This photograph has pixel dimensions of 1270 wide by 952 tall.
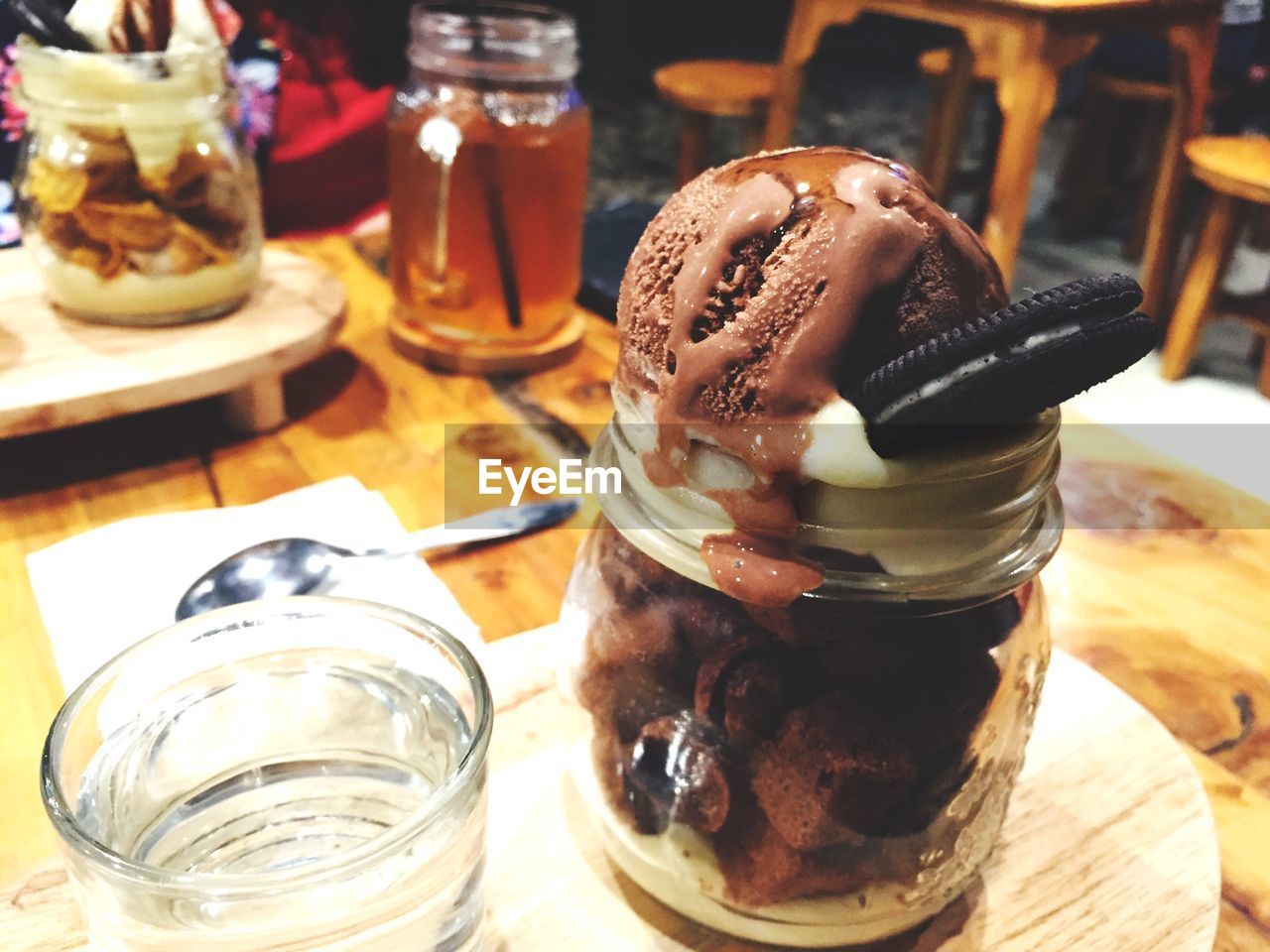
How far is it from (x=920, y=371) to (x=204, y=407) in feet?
2.27

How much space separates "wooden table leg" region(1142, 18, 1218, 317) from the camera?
203 cm

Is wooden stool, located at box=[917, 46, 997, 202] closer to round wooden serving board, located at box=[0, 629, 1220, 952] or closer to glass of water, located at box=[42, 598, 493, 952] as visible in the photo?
round wooden serving board, located at box=[0, 629, 1220, 952]

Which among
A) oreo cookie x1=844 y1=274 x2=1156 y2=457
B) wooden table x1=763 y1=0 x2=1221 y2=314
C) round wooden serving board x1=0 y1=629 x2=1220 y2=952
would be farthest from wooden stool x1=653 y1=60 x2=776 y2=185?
oreo cookie x1=844 y1=274 x2=1156 y2=457

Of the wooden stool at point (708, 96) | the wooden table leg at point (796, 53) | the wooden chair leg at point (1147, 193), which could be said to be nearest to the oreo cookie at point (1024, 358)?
the wooden table leg at point (796, 53)

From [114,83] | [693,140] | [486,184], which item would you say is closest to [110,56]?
[114,83]

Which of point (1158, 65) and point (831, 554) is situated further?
point (1158, 65)

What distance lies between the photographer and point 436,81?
885 millimetres

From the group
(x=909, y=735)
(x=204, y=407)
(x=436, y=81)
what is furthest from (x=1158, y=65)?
(x=909, y=735)

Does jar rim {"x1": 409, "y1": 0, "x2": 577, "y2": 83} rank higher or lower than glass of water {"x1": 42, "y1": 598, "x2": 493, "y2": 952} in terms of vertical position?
higher

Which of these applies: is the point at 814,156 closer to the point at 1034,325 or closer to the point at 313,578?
the point at 1034,325

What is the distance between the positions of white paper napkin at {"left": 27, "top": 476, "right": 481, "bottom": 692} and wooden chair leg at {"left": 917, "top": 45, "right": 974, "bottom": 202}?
2.25m

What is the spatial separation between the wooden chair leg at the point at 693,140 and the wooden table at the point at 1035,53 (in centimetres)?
30

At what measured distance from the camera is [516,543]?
693mm

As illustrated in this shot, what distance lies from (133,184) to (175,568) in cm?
31
